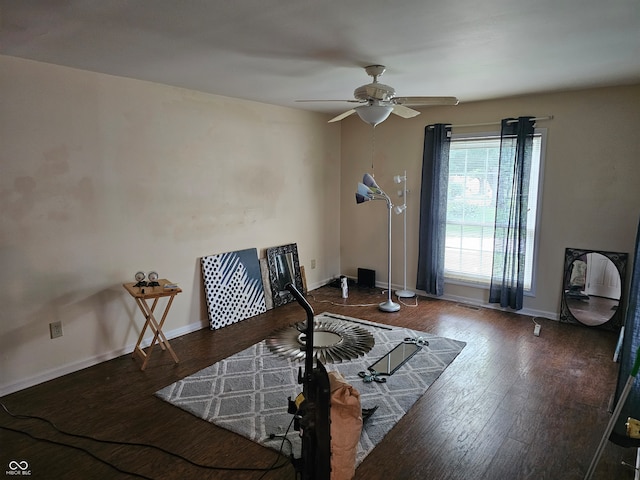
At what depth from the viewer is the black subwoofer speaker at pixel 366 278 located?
18.6 ft

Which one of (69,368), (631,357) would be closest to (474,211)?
(631,357)

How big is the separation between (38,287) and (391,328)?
3.10 meters

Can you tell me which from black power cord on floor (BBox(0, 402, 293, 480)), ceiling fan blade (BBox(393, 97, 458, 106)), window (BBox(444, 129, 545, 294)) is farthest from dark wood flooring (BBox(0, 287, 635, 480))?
ceiling fan blade (BBox(393, 97, 458, 106))

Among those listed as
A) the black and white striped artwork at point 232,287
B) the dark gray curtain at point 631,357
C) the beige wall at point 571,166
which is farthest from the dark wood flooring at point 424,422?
the beige wall at point 571,166

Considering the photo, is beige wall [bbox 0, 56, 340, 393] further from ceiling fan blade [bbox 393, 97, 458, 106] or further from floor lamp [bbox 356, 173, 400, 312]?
ceiling fan blade [bbox 393, 97, 458, 106]

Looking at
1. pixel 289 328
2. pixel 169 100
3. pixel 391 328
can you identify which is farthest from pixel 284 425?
pixel 169 100

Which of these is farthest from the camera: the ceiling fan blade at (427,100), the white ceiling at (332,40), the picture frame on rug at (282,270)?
the picture frame on rug at (282,270)

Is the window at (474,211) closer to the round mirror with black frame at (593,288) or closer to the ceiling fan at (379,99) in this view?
the round mirror with black frame at (593,288)

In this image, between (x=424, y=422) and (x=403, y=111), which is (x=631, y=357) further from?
(x=403, y=111)

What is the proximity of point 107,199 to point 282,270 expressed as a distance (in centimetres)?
222

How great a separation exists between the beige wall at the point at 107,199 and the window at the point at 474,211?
7.32 feet

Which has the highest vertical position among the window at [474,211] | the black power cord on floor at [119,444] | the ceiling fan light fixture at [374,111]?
the ceiling fan light fixture at [374,111]

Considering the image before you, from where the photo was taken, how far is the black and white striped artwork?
164 inches

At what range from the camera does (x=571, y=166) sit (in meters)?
4.12
